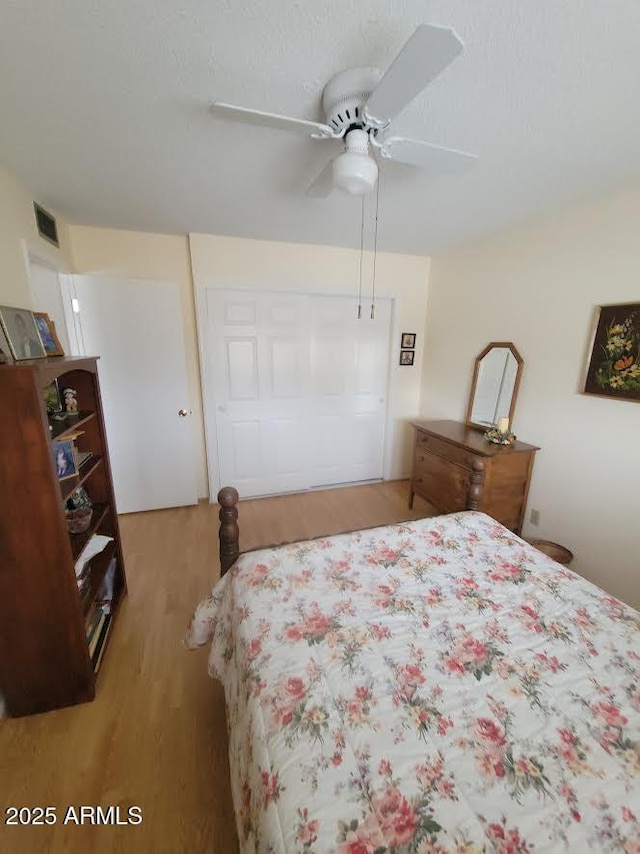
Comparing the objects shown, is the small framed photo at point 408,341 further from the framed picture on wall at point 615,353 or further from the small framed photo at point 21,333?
the small framed photo at point 21,333

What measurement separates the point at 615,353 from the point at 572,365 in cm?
24

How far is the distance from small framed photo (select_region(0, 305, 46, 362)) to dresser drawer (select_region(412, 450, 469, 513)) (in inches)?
96.5

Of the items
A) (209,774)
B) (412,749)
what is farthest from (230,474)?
(412,749)

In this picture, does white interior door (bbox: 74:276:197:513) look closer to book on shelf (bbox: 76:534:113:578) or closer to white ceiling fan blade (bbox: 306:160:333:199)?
book on shelf (bbox: 76:534:113:578)

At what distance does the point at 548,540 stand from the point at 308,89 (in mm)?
2699

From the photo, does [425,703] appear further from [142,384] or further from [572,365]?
[142,384]

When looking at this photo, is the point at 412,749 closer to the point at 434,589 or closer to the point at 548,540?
the point at 434,589

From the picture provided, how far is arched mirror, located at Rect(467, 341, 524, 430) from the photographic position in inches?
93.5

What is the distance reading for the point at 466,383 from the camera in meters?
2.83

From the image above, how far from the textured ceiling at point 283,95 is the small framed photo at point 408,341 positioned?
1.38 m

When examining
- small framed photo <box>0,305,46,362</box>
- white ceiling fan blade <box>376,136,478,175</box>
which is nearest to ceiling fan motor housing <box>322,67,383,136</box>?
white ceiling fan blade <box>376,136,478,175</box>

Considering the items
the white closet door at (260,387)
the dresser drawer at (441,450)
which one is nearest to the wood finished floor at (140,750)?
the white closet door at (260,387)

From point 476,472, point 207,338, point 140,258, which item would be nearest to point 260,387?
point 207,338

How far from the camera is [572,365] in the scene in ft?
6.65
